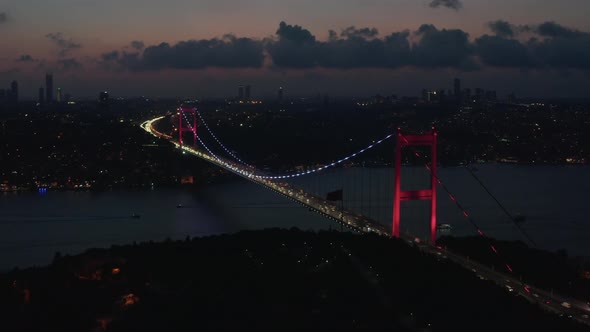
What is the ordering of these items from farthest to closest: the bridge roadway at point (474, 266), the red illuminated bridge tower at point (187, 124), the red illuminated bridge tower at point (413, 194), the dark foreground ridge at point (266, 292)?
the red illuminated bridge tower at point (187, 124) → the red illuminated bridge tower at point (413, 194) → the bridge roadway at point (474, 266) → the dark foreground ridge at point (266, 292)

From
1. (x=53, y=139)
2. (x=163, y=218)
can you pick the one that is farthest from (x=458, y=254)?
(x=53, y=139)

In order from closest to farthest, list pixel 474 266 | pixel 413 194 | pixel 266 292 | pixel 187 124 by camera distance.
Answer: pixel 266 292 → pixel 474 266 → pixel 413 194 → pixel 187 124

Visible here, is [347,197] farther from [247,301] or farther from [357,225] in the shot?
[247,301]

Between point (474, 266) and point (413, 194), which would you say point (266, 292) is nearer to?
point (474, 266)

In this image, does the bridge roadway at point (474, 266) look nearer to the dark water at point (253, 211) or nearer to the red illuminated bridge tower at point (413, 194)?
the red illuminated bridge tower at point (413, 194)

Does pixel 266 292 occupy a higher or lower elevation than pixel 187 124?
lower

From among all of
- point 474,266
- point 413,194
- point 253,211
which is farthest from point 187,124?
point 474,266

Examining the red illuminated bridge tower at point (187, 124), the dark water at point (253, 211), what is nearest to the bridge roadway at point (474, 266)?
the dark water at point (253, 211)
